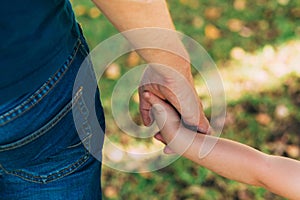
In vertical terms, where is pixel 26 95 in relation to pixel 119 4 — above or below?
below

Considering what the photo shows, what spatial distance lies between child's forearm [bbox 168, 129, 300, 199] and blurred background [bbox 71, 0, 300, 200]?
1065 millimetres

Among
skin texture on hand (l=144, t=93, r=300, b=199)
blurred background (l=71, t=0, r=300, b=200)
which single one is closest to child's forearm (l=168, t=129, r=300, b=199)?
skin texture on hand (l=144, t=93, r=300, b=199)

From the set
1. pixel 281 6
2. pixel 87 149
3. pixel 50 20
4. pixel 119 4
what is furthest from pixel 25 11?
pixel 281 6

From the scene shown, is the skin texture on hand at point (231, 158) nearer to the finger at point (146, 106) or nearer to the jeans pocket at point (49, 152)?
the finger at point (146, 106)

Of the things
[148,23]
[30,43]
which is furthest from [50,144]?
[148,23]

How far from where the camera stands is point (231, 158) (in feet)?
5.15

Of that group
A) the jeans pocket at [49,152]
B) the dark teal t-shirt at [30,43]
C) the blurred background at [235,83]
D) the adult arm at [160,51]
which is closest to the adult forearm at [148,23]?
the adult arm at [160,51]

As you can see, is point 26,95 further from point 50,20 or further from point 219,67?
point 219,67

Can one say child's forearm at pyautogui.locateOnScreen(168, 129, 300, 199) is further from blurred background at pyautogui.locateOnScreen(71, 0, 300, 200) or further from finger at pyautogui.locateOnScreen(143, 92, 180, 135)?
→ blurred background at pyautogui.locateOnScreen(71, 0, 300, 200)

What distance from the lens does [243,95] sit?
3.11m

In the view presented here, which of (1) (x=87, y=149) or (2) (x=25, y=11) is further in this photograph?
(1) (x=87, y=149)

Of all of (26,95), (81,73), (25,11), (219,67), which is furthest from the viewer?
(219,67)

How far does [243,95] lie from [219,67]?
0.29 metres

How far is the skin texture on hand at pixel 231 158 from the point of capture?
154 centimetres
